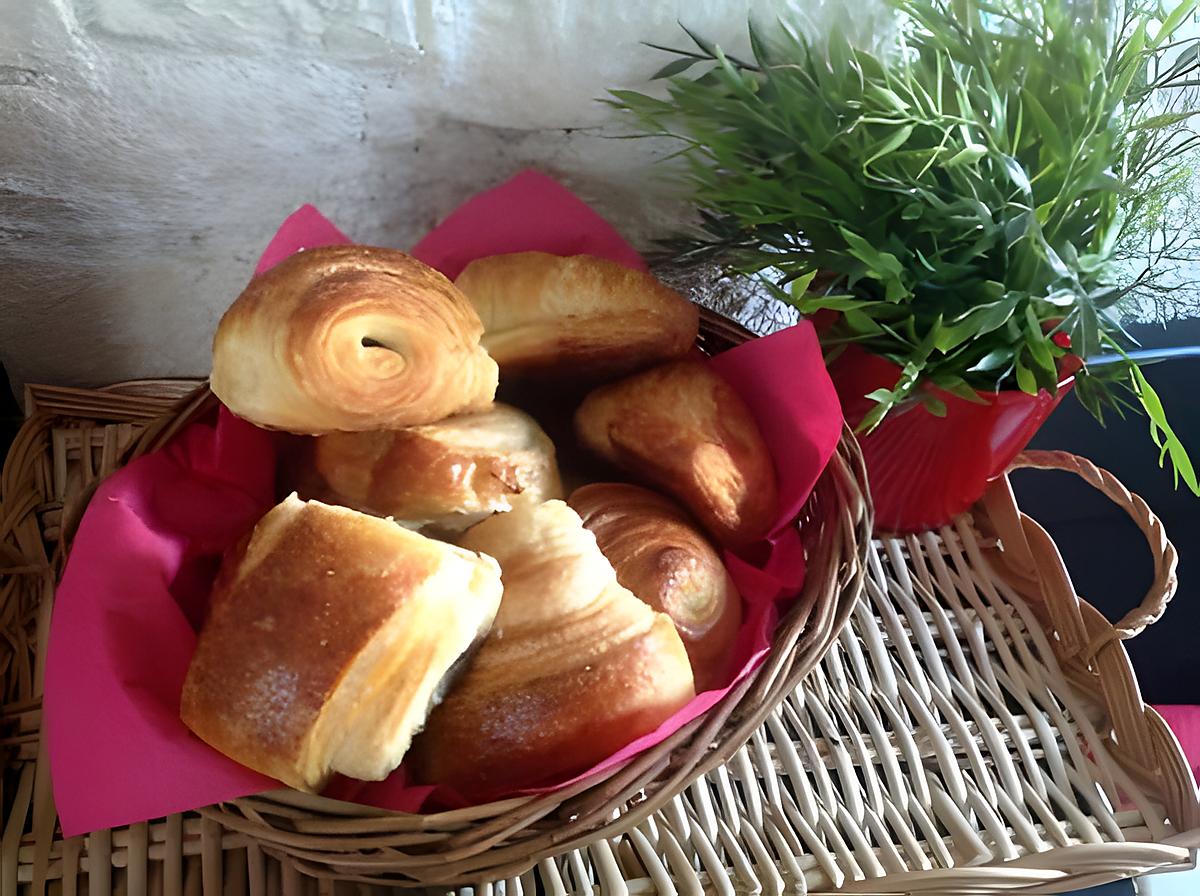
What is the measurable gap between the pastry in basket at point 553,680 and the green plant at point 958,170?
0.26 metres

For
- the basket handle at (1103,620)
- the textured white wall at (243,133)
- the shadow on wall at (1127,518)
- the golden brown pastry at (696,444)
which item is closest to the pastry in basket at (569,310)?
the golden brown pastry at (696,444)

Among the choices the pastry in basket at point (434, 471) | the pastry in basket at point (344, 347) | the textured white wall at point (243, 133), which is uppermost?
the textured white wall at point (243, 133)

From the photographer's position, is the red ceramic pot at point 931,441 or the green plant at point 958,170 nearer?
the green plant at point 958,170

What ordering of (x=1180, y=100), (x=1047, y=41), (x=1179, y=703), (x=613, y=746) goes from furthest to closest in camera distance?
(x=1179, y=703) → (x=1180, y=100) → (x=1047, y=41) → (x=613, y=746)

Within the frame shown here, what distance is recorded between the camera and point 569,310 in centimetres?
67

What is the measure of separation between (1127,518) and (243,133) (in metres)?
1.11

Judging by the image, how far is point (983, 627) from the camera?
825 mm

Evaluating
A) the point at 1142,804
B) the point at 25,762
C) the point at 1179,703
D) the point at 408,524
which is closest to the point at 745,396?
the point at 408,524

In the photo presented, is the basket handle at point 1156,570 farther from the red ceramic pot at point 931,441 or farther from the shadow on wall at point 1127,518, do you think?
the shadow on wall at point 1127,518

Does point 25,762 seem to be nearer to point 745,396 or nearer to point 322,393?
point 322,393

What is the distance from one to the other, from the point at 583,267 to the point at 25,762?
55 cm

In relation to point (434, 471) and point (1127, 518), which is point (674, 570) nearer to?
point (434, 471)

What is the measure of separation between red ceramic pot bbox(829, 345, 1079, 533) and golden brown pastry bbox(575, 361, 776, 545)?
0.13 metres

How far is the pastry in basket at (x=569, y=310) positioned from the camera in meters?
0.67
